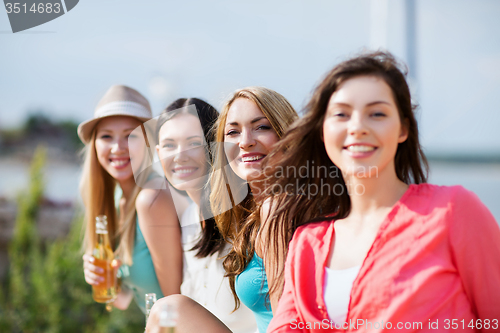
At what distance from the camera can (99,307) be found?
15.1ft

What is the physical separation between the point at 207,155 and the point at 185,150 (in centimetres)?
13

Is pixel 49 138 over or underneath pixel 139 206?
over

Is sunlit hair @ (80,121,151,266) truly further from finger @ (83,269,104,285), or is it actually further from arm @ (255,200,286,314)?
arm @ (255,200,286,314)

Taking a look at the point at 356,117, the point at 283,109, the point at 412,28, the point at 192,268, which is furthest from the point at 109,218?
the point at 412,28

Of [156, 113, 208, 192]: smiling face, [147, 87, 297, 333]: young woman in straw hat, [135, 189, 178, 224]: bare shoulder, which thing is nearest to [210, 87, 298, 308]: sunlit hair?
[147, 87, 297, 333]: young woman in straw hat

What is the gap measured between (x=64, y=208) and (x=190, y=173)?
10.2 ft

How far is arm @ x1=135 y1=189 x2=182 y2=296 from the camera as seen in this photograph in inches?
103

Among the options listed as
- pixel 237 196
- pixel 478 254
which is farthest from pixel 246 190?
pixel 478 254

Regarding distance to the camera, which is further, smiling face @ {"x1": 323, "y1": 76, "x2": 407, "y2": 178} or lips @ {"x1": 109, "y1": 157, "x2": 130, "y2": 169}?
lips @ {"x1": 109, "y1": 157, "x2": 130, "y2": 169}

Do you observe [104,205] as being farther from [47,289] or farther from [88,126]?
[47,289]

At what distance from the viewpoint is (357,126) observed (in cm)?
129

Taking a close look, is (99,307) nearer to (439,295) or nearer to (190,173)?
(190,173)

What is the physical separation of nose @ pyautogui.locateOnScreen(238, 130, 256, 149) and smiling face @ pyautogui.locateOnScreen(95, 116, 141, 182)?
1.01m

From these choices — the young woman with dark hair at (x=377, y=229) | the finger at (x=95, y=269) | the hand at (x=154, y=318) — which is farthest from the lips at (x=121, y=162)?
the young woman with dark hair at (x=377, y=229)
